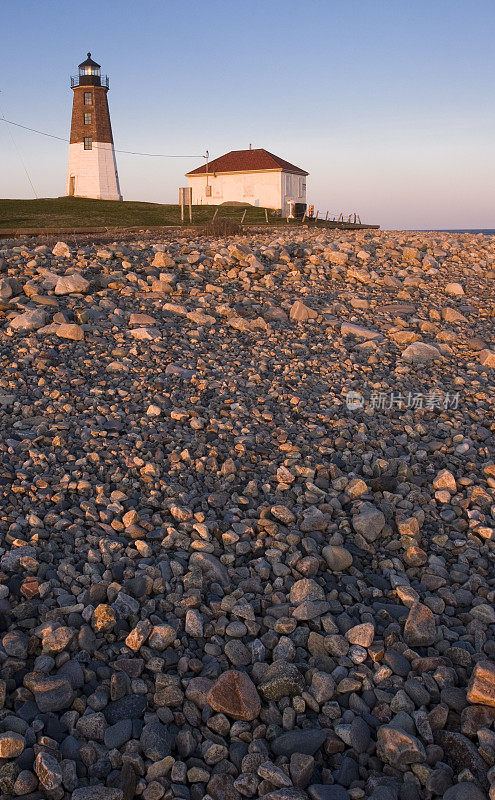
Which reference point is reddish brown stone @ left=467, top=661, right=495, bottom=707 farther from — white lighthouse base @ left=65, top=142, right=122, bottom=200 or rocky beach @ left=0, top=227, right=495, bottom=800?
white lighthouse base @ left=65, top=142, right=122, bottom=200

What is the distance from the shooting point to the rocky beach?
7.79ft

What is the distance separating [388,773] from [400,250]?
922cm

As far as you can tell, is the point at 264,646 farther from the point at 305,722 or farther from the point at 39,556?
the point at 39,556

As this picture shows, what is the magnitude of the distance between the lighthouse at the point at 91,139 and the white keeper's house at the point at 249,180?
6.80 metres

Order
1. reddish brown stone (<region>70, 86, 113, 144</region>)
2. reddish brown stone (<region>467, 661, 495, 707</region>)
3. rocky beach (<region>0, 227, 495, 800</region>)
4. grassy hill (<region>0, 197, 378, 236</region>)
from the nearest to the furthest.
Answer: rocky beach (<region>0, 227, 495, 800</region>) < reddish brown stone (<region>467, 661, 495, 707</region>) < grassy hill (<region>0, 197, 378, 236</region>) < reddish brown stone (<region>70, 86, 113, 144</region>)

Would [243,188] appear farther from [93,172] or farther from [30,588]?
[30,588]

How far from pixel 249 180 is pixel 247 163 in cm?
157

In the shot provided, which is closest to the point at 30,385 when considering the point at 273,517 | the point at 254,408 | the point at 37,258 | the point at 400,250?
the point at 254,408

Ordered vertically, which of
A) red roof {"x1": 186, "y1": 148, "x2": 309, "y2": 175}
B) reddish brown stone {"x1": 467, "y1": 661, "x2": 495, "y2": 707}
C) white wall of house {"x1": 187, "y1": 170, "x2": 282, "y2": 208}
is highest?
red roof {"x1": 186, "y1": 148, "x2": 309, "y2": 175}

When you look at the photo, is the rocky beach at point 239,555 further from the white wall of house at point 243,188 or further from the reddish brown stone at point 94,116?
the reddish brown stone at point 94,116

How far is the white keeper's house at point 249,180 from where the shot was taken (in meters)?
45.8

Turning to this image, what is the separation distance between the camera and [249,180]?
153ft

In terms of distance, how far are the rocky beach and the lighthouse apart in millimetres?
43488

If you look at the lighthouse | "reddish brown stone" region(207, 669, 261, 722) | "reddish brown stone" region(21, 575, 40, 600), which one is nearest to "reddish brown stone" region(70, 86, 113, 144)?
the lighthouse
